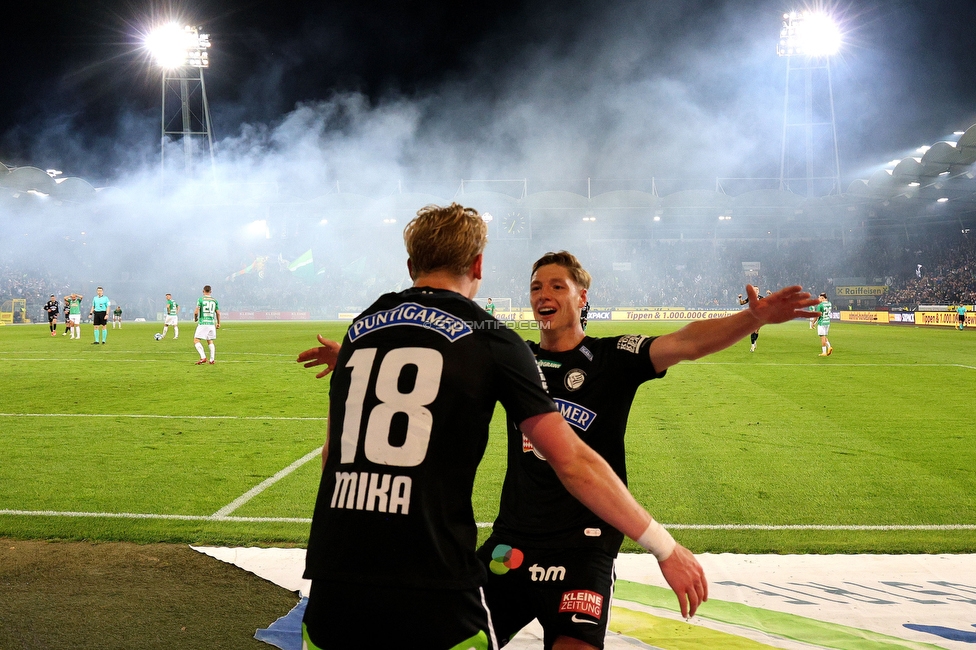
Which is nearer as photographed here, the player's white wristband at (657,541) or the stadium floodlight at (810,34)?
the player's white wristband at (657,541)

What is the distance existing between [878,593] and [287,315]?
58.5 m

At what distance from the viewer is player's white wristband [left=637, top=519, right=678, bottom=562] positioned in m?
1.89

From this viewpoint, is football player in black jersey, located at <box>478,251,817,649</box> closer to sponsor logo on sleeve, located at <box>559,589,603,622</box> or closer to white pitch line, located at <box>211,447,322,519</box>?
sponsor logo on sleeve, located at <box>559,589,603,622</box>

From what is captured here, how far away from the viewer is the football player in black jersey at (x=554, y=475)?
2.55 metres

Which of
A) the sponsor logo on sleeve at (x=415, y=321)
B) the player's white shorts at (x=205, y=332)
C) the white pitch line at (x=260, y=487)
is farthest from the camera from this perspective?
the player's white shorts at (x=205, y=332)

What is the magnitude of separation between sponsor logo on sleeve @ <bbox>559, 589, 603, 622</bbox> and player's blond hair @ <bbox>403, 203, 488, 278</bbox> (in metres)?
1.28

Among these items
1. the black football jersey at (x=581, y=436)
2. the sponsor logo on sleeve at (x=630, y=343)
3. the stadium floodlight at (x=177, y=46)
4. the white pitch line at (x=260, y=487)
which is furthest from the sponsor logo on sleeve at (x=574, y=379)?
the stadium floodlight at (x=177, y=46)

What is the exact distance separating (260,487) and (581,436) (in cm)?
471

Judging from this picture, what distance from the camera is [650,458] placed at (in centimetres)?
793

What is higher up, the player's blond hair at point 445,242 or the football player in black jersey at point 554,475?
the player's blond hair at point 445,242

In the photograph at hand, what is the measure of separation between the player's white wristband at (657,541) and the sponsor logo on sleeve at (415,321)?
727 millimetres

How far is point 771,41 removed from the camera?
48500mm

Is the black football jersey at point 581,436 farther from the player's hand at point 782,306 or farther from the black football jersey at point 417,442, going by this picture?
the black football jersey at point 417,442

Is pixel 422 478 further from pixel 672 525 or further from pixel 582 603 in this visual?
pixel 672 525
